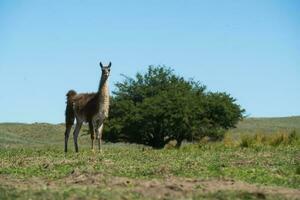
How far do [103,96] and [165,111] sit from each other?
12731 millimetres

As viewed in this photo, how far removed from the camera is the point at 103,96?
25438mm

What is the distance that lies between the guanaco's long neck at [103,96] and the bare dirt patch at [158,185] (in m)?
10.3

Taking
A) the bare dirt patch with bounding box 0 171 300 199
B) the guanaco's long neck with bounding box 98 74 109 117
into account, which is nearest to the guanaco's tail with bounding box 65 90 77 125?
the guanaco's long neck with bounding box 98 74 109 117

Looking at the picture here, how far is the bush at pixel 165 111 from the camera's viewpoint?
38000 millimetres

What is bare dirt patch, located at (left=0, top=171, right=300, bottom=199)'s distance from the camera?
12.8 metres

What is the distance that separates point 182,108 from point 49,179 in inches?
914

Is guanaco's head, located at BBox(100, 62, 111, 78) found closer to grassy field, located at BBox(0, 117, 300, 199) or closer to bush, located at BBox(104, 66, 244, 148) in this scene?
grassy field, located at BBox(0, 117, 300, 199)

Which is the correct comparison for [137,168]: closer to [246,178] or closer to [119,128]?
[246,178]

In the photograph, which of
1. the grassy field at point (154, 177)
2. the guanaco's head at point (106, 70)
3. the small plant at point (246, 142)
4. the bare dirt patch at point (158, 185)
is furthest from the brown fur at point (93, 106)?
the bare dirt patch at point (158, 185)

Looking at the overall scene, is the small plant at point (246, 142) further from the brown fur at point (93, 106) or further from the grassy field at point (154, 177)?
the grassy field at point (154, 177)

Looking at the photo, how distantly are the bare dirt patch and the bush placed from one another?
23045 millimetres

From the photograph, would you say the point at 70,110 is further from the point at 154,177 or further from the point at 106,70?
the point at 154,177

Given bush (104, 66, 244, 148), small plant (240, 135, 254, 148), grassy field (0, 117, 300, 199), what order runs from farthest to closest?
bush (104, 66, 244, 148)
small plant (240, 135, 254, 148)
grassy field (0, 117, 300, 199)

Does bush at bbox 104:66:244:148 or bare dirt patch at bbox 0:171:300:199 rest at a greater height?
bush at bbox 104:66:244:148
